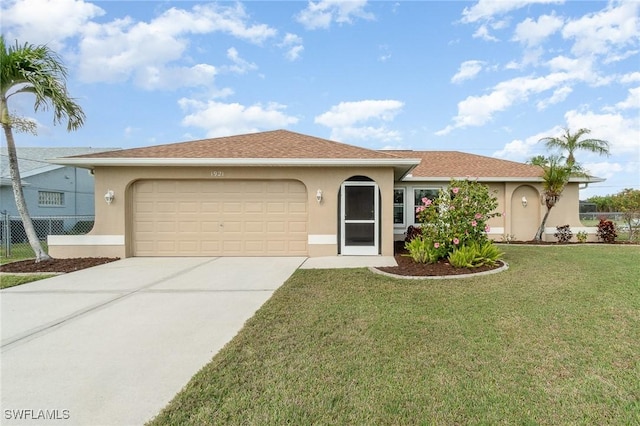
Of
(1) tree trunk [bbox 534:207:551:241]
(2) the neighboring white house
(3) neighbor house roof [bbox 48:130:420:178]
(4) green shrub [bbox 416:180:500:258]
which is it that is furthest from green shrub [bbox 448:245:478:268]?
(2) the neighboring white house

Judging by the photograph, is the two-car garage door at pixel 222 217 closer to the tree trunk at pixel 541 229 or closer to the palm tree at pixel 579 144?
the tree trunk at pixel 541 229

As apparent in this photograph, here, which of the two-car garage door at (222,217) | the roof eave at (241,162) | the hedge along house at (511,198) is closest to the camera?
the roof eave at (241,162)

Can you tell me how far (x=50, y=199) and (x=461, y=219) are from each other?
20.7 m

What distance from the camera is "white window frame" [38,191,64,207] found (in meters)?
17.0

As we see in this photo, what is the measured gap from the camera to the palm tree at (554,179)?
12.6m

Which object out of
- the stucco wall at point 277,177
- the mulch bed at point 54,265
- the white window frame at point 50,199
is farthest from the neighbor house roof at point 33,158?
the mulch bed at point 54,265

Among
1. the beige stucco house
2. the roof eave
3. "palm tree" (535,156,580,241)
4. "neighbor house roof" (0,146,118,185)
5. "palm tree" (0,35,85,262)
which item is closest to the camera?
"palm tree" (0,35,85,262)

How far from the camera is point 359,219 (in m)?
10.4

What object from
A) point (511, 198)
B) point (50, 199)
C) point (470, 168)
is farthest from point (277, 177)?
point (50, 199)

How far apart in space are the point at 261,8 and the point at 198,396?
11647 mm

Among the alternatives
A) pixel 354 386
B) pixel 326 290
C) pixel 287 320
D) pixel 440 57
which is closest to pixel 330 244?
pixel 326 290

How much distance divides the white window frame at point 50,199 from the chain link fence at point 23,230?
1272 millimetres

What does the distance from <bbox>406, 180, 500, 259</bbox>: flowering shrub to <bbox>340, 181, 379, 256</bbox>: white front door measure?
2177 mm

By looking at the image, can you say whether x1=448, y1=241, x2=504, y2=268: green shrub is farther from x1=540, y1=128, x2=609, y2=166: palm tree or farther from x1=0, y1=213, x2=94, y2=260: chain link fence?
x1=0, y1=213, x2=94, y2=260: chain link fence
